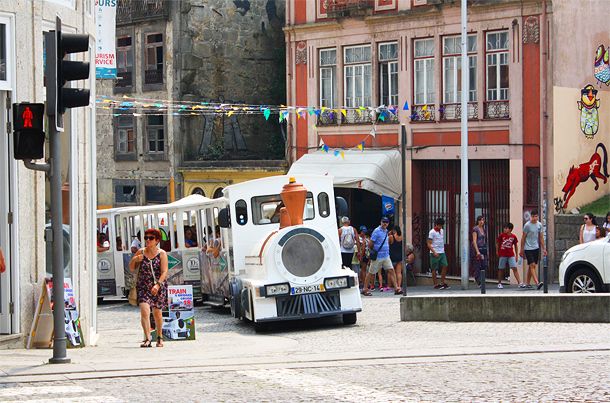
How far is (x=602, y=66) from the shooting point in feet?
83.3

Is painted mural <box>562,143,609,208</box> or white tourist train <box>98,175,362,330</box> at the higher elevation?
painted mural <box>562,143,609,208</box>

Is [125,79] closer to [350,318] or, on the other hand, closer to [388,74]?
[388,74]

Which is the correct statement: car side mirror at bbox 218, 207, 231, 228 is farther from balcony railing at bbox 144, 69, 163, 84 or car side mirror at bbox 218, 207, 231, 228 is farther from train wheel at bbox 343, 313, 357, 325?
balcony railing at bbox 144, 69, 163, 84

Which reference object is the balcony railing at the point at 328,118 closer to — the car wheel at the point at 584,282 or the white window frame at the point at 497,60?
the white window frame at the point at 497,60

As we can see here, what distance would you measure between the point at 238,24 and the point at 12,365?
87.4 feet

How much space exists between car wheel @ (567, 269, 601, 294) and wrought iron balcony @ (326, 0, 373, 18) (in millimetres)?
13756

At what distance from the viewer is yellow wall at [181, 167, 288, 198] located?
31.7m

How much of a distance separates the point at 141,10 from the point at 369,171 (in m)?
12.9

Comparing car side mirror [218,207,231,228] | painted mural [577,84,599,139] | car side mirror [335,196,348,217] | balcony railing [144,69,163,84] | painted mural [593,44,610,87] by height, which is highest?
balcony railing [144,69,163,84]

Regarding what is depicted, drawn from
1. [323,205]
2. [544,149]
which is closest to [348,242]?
[544,149]

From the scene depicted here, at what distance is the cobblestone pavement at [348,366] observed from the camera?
8234 millimetres

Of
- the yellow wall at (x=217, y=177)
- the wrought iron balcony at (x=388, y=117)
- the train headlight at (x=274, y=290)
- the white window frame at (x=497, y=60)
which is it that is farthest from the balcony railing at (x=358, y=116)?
the train headlight at (x=274, y=290)

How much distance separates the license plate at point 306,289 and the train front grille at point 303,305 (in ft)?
0.21

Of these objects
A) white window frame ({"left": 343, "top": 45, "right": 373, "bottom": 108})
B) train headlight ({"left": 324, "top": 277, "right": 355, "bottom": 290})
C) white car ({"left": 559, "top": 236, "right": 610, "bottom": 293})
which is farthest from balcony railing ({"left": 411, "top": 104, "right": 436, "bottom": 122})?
train headlight ({"left": 324, "top": 277, "right": 355, "bottom": 290})
